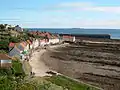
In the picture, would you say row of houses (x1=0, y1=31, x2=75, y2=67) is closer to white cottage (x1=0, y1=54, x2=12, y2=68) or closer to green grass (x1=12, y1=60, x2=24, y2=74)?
white cottage (x1=0, y1=54, x2=12, y2=68)

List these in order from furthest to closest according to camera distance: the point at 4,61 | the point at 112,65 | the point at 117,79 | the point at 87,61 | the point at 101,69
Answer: the point at 87,61, the point at 112,65, the point at 101,69, the point at 117,79, the point at 4,61

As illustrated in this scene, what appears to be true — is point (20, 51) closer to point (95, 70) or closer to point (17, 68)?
point (95, 70)

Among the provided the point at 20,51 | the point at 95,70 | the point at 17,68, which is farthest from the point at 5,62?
the point at 95,70

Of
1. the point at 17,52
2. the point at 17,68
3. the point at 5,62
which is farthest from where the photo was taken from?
the point at 17,52

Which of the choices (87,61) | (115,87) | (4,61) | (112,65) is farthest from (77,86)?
(87,61)

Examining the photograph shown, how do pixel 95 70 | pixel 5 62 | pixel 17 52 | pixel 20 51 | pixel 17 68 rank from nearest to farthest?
pixel 17 68
pixel 5 62
pixel 95 70
pixel 17 52
pixel 20 51

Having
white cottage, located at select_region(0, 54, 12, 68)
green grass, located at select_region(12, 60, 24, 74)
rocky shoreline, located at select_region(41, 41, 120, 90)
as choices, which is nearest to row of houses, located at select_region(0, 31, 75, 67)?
white cottage, located at select_region(0, 54, 12, 68)

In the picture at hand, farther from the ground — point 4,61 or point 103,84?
point 4,61

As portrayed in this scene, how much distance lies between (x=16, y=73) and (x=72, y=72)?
12.8 meters

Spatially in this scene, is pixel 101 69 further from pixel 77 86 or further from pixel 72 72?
pixel 77 86

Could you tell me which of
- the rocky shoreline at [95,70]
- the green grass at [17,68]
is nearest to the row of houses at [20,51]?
the green grass at [17,68]

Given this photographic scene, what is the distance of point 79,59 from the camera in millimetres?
58719

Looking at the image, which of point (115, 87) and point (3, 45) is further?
point (3, 45)

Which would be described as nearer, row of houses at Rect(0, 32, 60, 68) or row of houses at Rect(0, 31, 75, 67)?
row of houses at Rect(0, 32, 60, 68)
